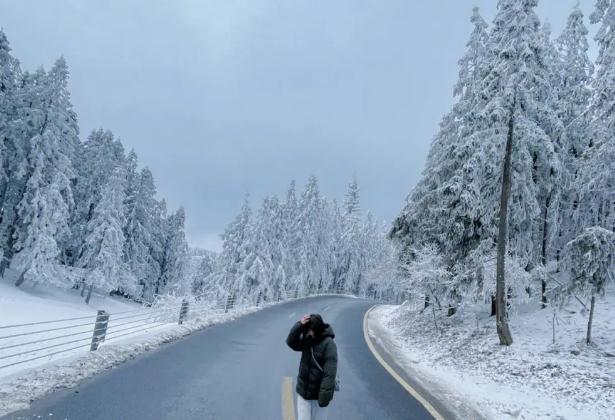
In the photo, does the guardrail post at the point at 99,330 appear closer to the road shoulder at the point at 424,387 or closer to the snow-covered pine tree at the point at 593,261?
the road shoulder at the point at 424,387

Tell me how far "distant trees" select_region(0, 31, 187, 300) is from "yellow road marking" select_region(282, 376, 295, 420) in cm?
2720

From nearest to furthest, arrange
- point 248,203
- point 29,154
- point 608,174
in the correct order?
1. point 608,174
2. point 29,154
3. point 248,203

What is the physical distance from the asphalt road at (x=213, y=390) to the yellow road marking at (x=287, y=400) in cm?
10

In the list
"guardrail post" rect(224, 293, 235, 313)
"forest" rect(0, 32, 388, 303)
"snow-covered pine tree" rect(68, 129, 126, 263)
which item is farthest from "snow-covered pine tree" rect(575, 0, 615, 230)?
"snow-covered pine tree" rect(68, 129, 126, 263)

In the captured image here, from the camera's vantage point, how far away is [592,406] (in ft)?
28.9

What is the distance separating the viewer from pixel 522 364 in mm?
12094

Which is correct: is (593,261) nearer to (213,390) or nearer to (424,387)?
(424,387)

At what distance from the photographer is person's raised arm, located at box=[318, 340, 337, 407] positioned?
461cm

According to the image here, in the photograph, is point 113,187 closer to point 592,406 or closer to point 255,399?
point 255,399

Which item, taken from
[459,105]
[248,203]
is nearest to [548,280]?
[459,105]

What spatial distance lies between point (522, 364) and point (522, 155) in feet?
24.8

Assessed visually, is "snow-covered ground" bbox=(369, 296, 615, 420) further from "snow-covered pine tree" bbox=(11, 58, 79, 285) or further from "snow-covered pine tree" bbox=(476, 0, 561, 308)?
"snow-covered pine tree" bbox=(11, 58, 79, 285)

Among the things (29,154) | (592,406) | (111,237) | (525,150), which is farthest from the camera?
(111,237)

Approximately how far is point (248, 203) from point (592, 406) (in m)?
36.3
